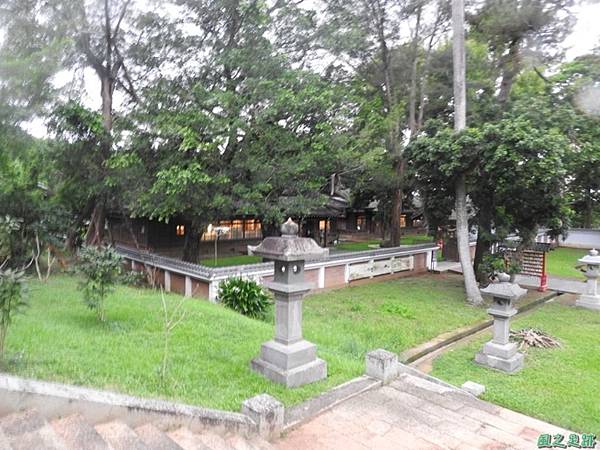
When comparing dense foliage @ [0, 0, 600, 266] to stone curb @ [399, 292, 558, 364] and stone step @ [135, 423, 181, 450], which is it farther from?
stone step @ [135, 423, 181, 450]

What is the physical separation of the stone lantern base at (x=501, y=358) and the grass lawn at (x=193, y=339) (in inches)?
57.1

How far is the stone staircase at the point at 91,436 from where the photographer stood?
308 cm

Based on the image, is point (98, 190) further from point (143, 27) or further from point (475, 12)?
point (475, 12)

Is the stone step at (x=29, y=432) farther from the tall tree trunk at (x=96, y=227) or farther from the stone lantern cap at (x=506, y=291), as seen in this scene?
the tall tree trunk at (x=96, y=227)

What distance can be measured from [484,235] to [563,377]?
6.20 meters

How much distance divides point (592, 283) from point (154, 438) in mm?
13193

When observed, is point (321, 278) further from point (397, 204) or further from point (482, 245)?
point (397, 204)

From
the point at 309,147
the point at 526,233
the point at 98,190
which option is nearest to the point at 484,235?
the point at 526,233

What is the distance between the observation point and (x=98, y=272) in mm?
6805

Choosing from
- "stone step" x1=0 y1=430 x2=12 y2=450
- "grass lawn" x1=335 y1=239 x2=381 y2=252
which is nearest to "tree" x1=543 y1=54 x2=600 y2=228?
"stone step" x1=0 y1=430 x2=12 y2=450

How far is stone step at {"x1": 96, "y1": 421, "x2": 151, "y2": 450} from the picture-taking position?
3.29 meters

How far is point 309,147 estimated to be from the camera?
42.1ft

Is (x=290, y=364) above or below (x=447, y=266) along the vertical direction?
above

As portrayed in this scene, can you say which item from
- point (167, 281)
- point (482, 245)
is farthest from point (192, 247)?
point (482, 245)
